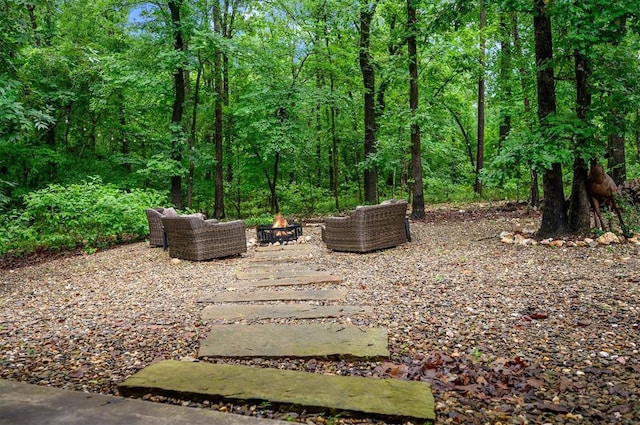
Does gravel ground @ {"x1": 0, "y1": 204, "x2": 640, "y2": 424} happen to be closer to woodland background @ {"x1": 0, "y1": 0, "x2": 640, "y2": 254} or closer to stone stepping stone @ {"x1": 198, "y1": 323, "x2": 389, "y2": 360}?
stone stepping stone @ {"x1": 198, "y1": 323, "x2": 389, "y2": 360}

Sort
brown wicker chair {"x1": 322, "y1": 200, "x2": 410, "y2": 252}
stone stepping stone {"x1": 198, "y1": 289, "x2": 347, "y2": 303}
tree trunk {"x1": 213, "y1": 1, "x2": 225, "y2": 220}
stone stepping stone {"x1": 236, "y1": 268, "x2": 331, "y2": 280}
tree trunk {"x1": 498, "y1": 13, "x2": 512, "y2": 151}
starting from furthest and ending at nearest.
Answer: tree trunk {"x1": 213, "y1": 1, "x2": 225, "y2": 220} → tree trunk {"x1": 498, "y1": 13, "x2": 512, "y2": 151} → brown wicker chair {"x1": 322, "y1": 200, "x2": 410, "y2": 252} → stone stepping stone {"x1": 236, "y1": 268, "x2": 331, "y2": 280} → stone stepping stone {"x1": 198, "y1": 289, "x2": 347, "y2": 303}

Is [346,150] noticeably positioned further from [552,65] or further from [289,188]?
[552,65]

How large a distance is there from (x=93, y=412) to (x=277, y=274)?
370 centimetres

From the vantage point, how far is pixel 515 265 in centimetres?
505

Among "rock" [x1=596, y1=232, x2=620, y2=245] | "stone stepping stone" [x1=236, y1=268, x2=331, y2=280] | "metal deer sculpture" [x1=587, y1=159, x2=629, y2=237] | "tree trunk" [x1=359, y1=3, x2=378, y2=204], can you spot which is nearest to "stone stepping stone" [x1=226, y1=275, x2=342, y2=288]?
"stone stepping stone" [x1=236, y1=268, x2=331, y2=280]

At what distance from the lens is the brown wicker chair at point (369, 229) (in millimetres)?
6609

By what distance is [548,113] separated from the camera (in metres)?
6.21

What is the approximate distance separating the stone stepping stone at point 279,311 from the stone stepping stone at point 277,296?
22cm

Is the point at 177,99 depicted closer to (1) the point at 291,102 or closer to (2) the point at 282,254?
(1) the point at 291,102

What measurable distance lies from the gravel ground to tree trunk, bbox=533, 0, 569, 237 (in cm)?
76

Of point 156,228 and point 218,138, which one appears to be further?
point 218,138

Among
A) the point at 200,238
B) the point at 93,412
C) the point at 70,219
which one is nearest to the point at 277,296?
the point at 93,412

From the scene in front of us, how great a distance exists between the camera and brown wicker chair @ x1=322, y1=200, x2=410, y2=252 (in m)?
6.61

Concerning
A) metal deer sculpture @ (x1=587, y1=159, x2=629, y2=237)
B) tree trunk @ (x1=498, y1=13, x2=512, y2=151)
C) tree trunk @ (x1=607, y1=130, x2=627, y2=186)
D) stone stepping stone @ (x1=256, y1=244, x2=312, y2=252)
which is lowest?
stone stepping stone @ (x1=256, y1=244, x2=312, y2=252)
